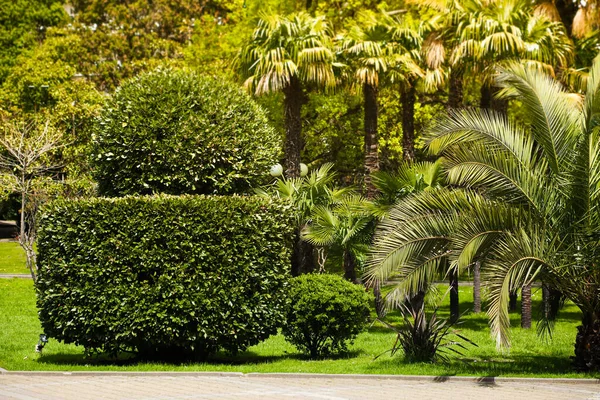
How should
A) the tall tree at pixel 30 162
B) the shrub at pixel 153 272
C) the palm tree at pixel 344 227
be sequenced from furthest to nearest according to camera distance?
the tall tree at pixel 30 162, the palm tree at pixel 344 227, the shrub at pixel 153 272

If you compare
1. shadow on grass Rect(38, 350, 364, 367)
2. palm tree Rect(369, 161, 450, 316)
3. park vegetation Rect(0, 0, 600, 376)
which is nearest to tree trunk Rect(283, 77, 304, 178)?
palm tree Rect(369, 161, 450, 316)

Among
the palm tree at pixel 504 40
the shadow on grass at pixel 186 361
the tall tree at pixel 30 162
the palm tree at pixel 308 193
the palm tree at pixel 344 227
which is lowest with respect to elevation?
the shadow on grass at pixel 186 361

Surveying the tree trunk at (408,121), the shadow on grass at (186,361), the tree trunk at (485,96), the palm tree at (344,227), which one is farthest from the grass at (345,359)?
the tree trunk at (485,96)

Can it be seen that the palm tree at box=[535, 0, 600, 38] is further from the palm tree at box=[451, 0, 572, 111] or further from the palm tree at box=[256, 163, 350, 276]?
the palm tree at box=[256, 163, 350, 276]


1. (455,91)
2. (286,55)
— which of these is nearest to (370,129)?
(455,91)

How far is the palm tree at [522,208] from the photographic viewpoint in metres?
12.9

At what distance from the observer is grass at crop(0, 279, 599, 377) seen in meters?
13.4

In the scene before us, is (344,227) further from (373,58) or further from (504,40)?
(504,40)

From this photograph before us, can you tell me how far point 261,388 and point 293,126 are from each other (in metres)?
14.5

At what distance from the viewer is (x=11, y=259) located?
38.6 metres

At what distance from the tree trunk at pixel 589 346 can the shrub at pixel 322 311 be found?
354cm

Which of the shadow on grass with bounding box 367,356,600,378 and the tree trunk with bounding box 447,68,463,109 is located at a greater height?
the tree trunk with bounding box 447,68,463,109

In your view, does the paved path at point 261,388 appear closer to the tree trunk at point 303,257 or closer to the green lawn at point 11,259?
the tree trunk at point 303,257

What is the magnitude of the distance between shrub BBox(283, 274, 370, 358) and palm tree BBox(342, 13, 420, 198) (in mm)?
9129
